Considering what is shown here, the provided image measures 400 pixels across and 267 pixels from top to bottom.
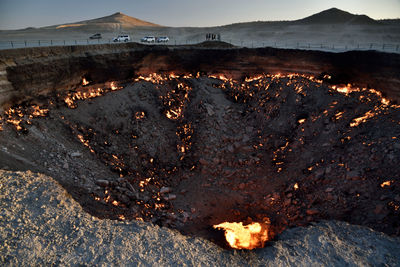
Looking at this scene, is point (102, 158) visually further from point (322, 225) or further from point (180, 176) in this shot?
point (322, 225)

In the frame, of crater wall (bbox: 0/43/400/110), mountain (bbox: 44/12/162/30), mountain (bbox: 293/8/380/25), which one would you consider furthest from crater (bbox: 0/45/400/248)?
mountain (bbox: 293/8/380/25)

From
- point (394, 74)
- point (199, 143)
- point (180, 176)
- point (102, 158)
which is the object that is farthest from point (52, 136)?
point (394, 74)

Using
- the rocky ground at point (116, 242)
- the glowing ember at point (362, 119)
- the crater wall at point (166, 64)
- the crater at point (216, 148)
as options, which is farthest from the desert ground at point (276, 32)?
the rocky ground at point (116, 242)

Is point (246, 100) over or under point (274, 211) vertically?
over

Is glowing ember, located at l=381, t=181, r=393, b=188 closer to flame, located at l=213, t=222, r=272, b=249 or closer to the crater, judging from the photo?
the crater

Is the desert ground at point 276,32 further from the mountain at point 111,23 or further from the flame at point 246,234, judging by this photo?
the flame at point 246,234
